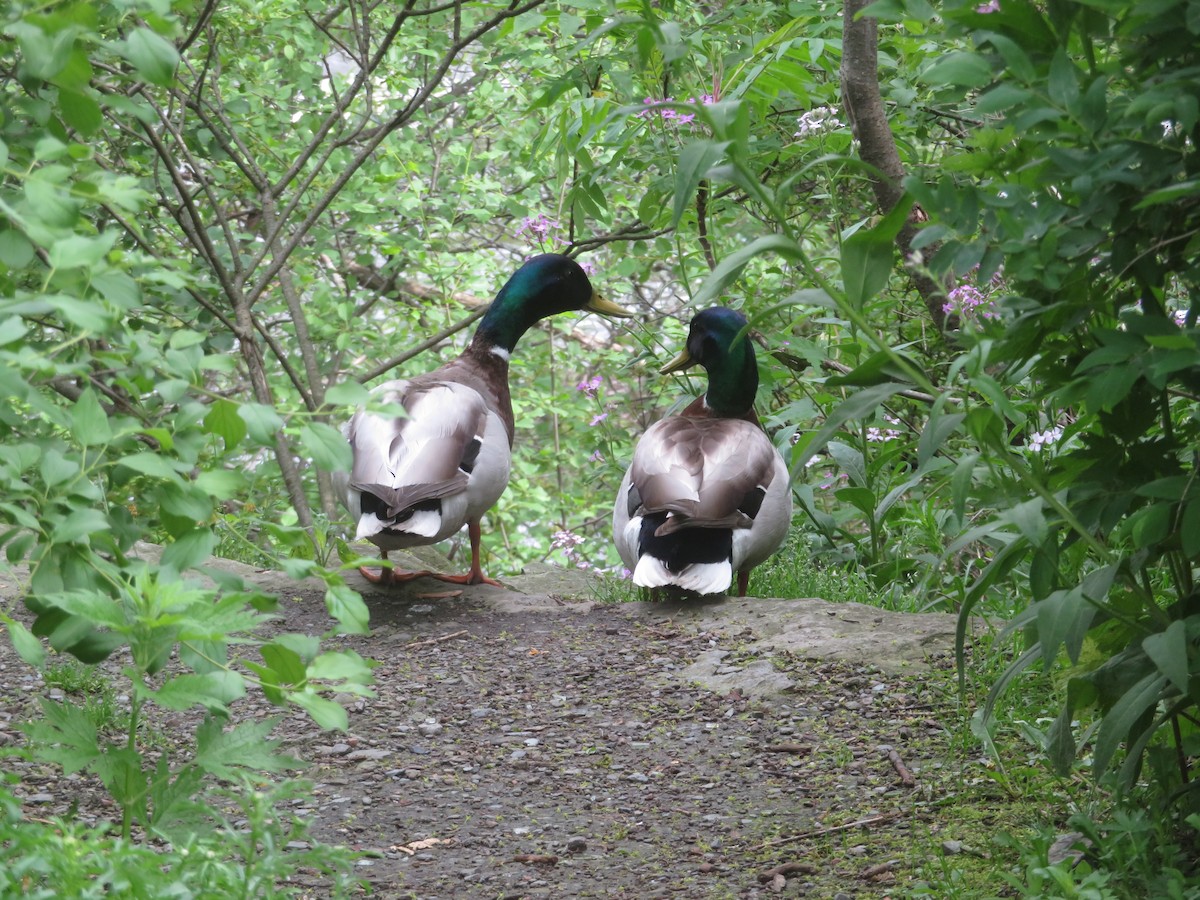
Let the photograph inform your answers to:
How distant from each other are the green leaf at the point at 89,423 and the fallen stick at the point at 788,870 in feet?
5.31

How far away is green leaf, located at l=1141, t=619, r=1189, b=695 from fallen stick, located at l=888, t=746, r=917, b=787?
1122 millimetres

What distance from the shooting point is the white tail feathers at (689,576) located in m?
4.89

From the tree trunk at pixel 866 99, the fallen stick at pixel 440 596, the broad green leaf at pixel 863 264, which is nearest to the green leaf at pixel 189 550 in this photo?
the broad green leaf at pixel 863 264

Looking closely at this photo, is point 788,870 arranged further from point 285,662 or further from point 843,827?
point 285,662

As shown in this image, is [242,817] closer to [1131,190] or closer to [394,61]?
[1131,190]

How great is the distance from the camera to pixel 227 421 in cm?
211

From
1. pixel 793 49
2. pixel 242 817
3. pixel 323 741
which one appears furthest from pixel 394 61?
pixel 242 817

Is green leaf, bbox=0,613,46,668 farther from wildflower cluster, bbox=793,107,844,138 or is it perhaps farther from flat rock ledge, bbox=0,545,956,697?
wildflower cluster, bbox=793,107,844,138

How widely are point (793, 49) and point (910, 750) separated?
2.54 meters

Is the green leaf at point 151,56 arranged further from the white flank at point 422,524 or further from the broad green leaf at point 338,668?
the white flank at point 422,524

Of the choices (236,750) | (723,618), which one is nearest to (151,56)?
(236,750)

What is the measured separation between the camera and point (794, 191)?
6848mm

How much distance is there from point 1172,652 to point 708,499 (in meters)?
2.92

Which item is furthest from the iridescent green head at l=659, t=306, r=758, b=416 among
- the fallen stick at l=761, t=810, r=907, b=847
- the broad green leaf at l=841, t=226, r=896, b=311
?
the broad green leaf at l=841, t=226, r=896, b=311
